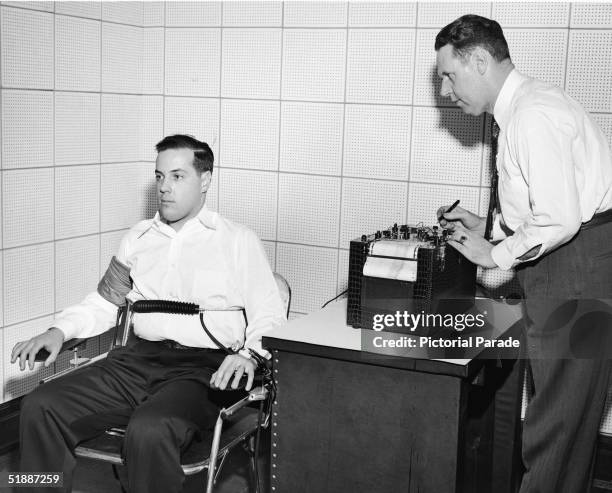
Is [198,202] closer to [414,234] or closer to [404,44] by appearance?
[414,234]

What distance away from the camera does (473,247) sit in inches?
98.1

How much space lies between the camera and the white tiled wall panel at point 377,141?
11.3 feet

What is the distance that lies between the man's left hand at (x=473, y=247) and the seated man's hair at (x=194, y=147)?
95 cm

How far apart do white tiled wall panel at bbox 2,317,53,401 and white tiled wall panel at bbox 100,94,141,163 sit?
2.74 feet

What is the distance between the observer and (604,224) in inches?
94.0

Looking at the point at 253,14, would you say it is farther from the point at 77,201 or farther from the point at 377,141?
the point at 77,201

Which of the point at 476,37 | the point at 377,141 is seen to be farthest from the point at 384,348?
the point at 377,141

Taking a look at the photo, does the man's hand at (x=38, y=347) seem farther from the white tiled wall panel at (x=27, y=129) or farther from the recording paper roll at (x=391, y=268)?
the recording paper roll at (x=391, y=268)

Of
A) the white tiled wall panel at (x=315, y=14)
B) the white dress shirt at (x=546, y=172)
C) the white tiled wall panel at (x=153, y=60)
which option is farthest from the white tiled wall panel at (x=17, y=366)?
the white dress shirt at (x=546, y=172)

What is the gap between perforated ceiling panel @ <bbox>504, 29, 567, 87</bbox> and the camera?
10.3 ft

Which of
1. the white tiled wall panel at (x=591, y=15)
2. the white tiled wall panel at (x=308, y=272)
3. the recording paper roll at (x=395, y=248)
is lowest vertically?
the white tiled wall panel at (x=308, y=272)

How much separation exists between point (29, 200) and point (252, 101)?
3.58 feet

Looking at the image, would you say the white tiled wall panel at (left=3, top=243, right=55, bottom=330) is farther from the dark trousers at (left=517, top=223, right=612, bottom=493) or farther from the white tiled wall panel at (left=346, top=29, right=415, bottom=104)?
the dark trousers at (left=517, top=223, right=612, bottom=493)

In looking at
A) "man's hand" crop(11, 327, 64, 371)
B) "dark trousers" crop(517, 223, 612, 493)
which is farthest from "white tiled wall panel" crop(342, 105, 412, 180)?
"man's hand" crop(11, 327, 64, 371)
